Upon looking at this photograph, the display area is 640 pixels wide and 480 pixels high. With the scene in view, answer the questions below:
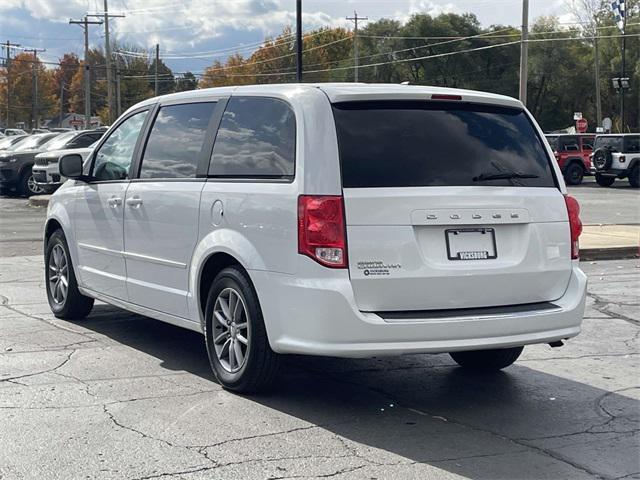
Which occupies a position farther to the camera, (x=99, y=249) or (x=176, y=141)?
(x=99, y=249)

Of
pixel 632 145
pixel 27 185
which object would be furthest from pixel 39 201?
pixel 632 145

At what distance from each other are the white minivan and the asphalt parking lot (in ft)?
1.36

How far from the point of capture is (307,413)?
17.4ft

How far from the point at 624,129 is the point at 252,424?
5956 centimetres

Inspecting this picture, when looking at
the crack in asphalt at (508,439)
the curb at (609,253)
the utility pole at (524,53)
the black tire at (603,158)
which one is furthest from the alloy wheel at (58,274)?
the black tire at (603,158)

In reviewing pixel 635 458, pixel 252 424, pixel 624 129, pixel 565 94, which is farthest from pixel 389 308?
pixel 565 94

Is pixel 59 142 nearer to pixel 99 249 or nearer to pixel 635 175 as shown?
pixel 99 249

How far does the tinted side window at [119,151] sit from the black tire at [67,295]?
35.2 inches

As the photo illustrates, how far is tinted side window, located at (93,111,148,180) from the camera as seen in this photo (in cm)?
702

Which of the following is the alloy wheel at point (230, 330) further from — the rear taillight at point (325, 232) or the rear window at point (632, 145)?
the rear window at point (632, 145)

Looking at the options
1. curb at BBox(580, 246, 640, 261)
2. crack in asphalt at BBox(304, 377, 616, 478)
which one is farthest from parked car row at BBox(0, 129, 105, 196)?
crack in asphalt at BBox(304, 377, 616, 478)

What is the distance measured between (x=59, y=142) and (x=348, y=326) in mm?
21544

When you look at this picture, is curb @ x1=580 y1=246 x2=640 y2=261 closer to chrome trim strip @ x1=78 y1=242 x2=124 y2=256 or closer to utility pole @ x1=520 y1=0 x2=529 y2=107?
chrome trim strip @ x1=78 y1=242 x2=124 y2=256

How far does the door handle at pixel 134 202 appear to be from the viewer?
21.6ft
